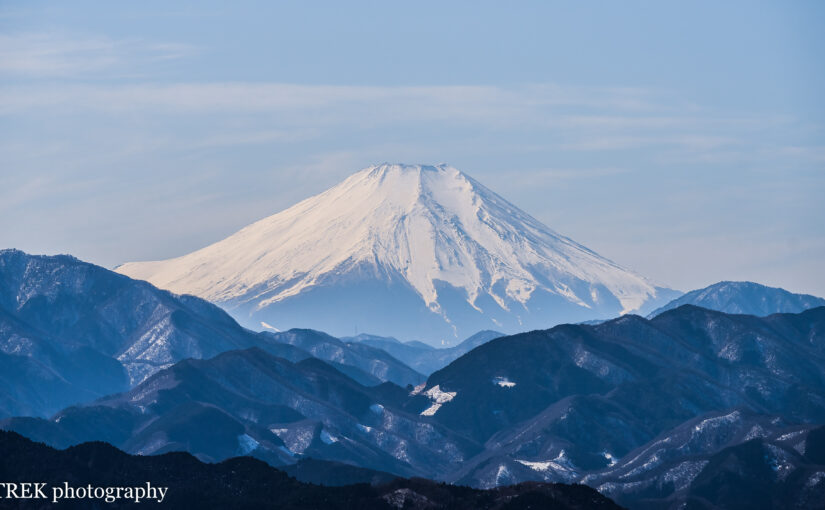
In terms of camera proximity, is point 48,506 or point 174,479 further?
point 174,479

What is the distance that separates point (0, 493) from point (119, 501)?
10390mm

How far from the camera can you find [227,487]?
557ft

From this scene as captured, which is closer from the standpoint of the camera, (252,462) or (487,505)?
(487,505)

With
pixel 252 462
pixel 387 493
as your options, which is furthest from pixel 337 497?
pixel 252 462

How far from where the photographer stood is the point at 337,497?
16375 centimetres

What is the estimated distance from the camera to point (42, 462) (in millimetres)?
167375

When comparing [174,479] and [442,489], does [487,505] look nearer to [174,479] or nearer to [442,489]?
[442,489]

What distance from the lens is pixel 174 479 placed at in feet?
561

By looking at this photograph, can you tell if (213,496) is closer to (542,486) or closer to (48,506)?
(48,506)

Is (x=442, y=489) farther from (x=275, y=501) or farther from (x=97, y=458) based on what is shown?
(x=97, y=458)

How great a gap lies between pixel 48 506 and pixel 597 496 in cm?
4611

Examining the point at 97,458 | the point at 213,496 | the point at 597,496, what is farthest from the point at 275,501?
the point at 597,496

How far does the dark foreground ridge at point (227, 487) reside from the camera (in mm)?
161500

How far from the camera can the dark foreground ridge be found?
161500 millimetres
